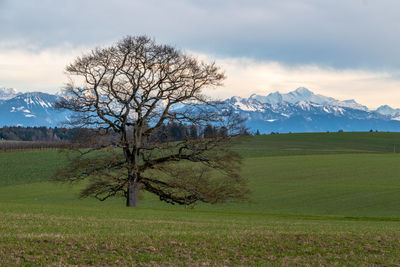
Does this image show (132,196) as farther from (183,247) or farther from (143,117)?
(183,247)

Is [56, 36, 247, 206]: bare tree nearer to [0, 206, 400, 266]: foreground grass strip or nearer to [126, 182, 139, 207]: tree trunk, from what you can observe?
[126, 182, 139, 207]: tree trunk

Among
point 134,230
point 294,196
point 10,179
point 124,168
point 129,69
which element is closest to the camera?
point 134,230

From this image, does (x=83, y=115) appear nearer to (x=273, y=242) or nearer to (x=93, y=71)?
(x=93, y=71)

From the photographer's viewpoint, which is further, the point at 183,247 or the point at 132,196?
the point at 132,196

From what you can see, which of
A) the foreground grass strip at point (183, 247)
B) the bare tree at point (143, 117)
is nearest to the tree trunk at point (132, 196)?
the bare tree at point (143, 117)

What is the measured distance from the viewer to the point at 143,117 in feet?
117

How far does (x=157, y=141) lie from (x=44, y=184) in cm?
3523

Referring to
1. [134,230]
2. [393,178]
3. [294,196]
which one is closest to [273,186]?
[294,196]

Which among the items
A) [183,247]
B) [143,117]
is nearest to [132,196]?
[143,117]

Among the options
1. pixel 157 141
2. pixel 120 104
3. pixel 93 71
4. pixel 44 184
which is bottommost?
pixel 44 184

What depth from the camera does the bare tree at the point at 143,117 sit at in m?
35.4

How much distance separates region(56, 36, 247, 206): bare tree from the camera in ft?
116

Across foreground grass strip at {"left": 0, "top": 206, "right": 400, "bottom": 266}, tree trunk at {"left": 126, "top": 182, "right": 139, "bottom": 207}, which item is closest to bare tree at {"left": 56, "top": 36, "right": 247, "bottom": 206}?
tree trunk at {"left": 126, "top": 182, "right": 139, "bottom": 207}

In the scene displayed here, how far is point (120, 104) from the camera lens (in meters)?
35.8
